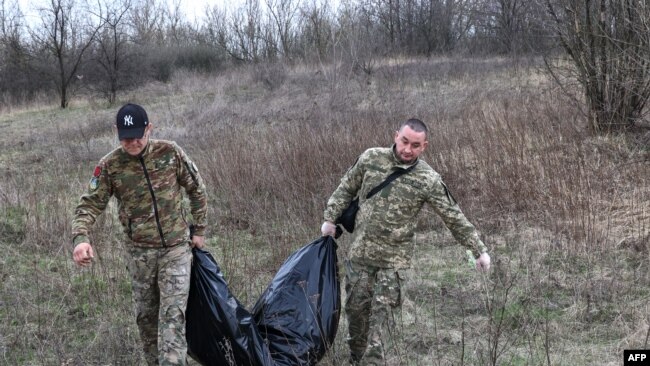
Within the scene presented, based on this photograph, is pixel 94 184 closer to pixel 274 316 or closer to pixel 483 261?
pixel 274 316

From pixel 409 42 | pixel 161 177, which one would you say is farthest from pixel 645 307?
pixel 409 42

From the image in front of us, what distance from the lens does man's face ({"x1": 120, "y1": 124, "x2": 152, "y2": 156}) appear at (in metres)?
2.79

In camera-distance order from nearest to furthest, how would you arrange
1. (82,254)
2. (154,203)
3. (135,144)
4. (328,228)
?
(82,254), (135,144), (154,203), (328,228)

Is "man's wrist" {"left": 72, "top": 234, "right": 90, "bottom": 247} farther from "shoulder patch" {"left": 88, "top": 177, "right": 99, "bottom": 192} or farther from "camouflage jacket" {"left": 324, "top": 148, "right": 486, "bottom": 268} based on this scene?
"camouflage jacket" {"left": 324, "top": 148, "right": 486, "bottom": 268}

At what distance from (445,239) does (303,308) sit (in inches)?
116

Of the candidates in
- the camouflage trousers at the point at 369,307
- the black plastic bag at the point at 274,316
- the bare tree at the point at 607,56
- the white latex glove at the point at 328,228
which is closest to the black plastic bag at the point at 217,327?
the black plastic bag at the point at 274,316

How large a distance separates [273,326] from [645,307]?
2.55m

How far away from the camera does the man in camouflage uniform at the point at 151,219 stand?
2.81 meters

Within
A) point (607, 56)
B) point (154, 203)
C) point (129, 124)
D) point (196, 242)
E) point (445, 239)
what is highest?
point (607, 56)

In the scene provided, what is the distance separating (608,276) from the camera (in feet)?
14.3

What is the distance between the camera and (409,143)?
9.63 ft

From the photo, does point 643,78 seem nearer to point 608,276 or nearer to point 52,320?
point 608,276

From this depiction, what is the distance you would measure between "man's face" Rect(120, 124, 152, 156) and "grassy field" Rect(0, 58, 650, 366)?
118 centimetres

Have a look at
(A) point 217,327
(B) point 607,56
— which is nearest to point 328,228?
(A) point 217,327
